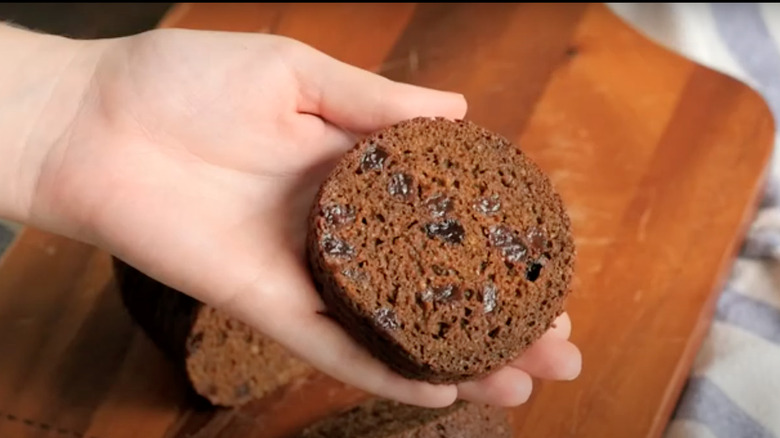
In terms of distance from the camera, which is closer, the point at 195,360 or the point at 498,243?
the point at 498,243

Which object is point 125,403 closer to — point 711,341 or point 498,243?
point 498,243

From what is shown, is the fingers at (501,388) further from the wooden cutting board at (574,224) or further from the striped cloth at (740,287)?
the striped cloth at (740,287)

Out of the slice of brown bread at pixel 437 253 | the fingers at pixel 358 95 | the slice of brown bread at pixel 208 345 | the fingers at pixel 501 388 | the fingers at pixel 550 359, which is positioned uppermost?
the fingers at pixel 358 95

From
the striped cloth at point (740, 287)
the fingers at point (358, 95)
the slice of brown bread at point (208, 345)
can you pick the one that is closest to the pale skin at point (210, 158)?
the fingers at point (358, 95)

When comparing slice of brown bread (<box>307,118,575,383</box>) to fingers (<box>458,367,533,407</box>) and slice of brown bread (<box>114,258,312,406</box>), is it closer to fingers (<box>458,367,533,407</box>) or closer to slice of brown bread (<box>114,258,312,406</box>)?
fingers (<box>458,367,533,407</box>)

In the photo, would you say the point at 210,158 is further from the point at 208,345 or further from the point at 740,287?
the point at 740,287

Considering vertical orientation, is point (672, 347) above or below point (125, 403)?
above

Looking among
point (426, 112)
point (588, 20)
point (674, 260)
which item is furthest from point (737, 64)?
point (426, 112)
